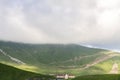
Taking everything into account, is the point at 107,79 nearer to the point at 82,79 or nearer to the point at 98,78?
the point at 98,78

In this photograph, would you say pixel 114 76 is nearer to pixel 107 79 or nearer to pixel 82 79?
pixel 107 79

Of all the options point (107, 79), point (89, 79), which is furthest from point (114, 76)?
point (89, 79)

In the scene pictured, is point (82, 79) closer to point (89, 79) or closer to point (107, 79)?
point (89, 79)

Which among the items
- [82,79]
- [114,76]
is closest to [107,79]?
[114,76]

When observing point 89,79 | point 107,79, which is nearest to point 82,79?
point 89,79

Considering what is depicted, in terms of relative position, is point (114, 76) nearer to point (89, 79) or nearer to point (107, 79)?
point (107, 79)
